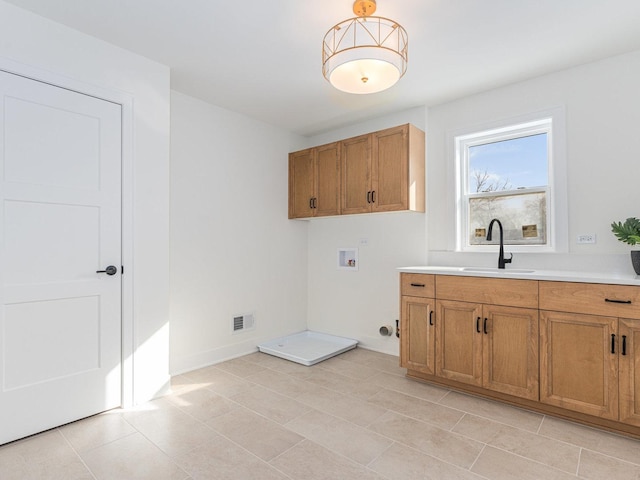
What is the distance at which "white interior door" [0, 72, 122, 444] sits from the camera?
211cm

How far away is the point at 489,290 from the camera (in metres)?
2.66

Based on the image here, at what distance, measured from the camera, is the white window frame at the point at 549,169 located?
2869 millimetres

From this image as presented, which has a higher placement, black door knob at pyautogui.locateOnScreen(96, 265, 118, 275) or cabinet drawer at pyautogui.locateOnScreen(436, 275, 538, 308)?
black door knob at pyautogui.locateOnScreen(96, 265, 118, 275)

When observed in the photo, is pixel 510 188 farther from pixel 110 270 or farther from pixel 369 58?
pixel 110 270

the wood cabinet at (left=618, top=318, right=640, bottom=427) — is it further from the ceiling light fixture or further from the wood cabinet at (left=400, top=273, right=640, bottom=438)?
the ceiling light fixture

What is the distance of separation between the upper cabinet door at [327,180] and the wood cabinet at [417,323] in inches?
45.6

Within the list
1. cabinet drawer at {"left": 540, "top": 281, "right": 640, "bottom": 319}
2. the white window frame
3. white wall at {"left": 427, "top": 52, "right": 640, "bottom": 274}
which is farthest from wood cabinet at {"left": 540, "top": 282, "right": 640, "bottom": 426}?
the white window frame

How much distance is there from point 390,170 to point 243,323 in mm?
2195

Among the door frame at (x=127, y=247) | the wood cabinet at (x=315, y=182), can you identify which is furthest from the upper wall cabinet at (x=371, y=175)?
the door frame at (x=127, y=247)

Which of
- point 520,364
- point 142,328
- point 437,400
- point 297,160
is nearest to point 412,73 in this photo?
point 297,160

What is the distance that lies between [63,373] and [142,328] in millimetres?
525

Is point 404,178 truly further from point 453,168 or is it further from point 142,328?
point 142,328

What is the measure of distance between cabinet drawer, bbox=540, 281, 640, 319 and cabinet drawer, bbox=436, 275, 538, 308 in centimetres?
8

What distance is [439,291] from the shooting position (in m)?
2.91
